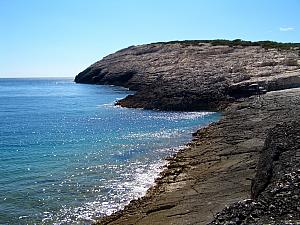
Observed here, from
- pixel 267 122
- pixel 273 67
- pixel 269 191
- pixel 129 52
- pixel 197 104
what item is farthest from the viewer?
pixel 129 52

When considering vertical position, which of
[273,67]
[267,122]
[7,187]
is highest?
[273,67]

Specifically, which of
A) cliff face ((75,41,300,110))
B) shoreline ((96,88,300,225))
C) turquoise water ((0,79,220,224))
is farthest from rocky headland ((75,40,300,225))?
turquoise water ((0,79,220,224))

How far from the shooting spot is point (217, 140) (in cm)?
3238

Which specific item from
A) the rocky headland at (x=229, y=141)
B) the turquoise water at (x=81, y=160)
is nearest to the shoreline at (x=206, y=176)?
the rocky headland at (x=229, y=141)

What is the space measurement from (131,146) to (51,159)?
7011mm

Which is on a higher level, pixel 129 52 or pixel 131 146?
pixel 129 52

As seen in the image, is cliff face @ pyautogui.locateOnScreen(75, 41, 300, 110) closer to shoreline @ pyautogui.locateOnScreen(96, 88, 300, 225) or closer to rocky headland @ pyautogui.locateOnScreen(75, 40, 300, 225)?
rocky headland @ pyautogui.locateOnScreen(75, 40, 300, 225)

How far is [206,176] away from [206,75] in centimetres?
5062

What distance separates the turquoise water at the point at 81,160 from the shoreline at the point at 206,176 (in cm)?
136

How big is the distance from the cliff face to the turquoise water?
7139mm

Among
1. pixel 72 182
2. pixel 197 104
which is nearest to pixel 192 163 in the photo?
pixel 72 182

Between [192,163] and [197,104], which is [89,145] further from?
[197,104]

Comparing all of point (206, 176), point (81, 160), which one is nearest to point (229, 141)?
point (206, 176)

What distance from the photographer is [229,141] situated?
A: 30.6m
